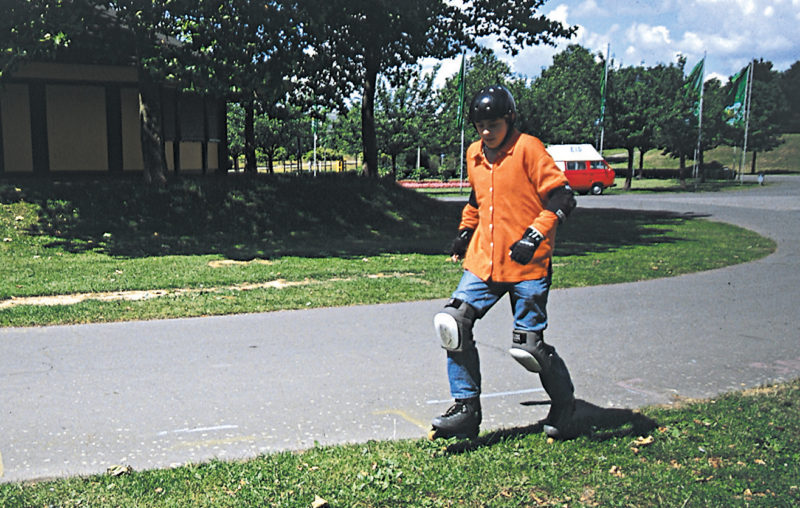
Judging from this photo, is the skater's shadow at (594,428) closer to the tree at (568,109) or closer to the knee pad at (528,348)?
the knee pad at (528,348)

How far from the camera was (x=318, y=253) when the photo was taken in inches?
546

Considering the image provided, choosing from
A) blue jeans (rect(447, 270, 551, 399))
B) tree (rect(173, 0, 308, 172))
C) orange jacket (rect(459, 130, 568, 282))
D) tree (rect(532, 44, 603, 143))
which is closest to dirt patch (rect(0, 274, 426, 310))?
blue jeans (rect(447, 270, 551, 399))

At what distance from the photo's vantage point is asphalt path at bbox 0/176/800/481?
4.55 meters

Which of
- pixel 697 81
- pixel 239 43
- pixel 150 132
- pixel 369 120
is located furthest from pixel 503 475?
pixel 697 81

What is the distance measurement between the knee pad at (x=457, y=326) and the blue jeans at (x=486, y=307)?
0.15ft

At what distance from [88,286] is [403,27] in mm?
14195

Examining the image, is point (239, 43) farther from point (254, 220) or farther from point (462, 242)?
point (462, 242)

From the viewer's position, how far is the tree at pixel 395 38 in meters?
21.2

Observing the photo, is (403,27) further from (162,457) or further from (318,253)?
(162,457)

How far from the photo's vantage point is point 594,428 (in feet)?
15.5

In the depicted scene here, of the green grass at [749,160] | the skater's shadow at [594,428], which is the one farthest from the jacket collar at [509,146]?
the green grass at [749,160]

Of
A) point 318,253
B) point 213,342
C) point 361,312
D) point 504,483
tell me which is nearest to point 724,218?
point 318,253

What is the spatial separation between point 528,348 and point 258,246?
11382 mm

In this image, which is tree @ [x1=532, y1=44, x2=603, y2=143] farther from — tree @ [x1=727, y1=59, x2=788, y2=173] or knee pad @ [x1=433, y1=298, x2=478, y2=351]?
knee pad @ [x1=433, y1=298, x2=478, y2=351]
